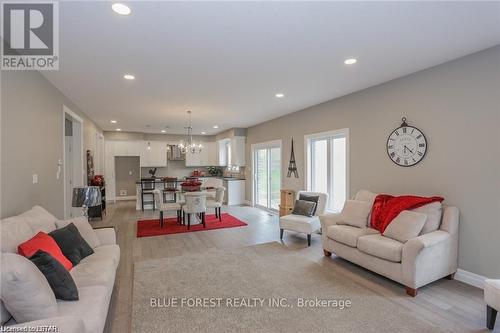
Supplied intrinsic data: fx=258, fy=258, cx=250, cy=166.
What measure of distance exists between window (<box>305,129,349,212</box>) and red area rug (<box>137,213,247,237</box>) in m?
1.94

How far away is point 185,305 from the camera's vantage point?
2.58 m

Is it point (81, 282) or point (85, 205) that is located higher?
point (85, 205)

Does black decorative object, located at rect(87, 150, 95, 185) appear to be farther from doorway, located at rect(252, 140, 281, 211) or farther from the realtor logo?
doorway, located at rect(252, 140, 281, 211)

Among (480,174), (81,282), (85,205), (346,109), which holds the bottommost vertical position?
(81,282)

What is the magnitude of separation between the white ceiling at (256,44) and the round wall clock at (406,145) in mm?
808

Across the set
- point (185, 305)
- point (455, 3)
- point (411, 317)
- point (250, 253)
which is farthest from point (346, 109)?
point (185, 305)

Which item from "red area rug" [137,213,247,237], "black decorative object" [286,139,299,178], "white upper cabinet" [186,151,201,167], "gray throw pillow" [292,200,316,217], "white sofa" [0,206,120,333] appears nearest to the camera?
"white sofa" [0,206,120,333]

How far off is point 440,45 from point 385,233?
→ 2203 millimetres

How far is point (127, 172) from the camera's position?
9867 mm

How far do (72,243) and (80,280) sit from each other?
587mm

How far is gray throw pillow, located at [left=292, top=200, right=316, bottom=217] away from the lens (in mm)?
4645

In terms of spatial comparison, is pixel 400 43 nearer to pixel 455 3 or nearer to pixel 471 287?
pixel 455 3

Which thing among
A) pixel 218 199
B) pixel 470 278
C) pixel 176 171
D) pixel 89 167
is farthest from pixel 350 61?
pixel 176 171

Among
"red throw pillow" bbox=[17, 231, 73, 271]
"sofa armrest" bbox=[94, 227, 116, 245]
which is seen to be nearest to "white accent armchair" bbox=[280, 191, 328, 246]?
"sofa armrest" bbox=[94, 227, 116, 245]
